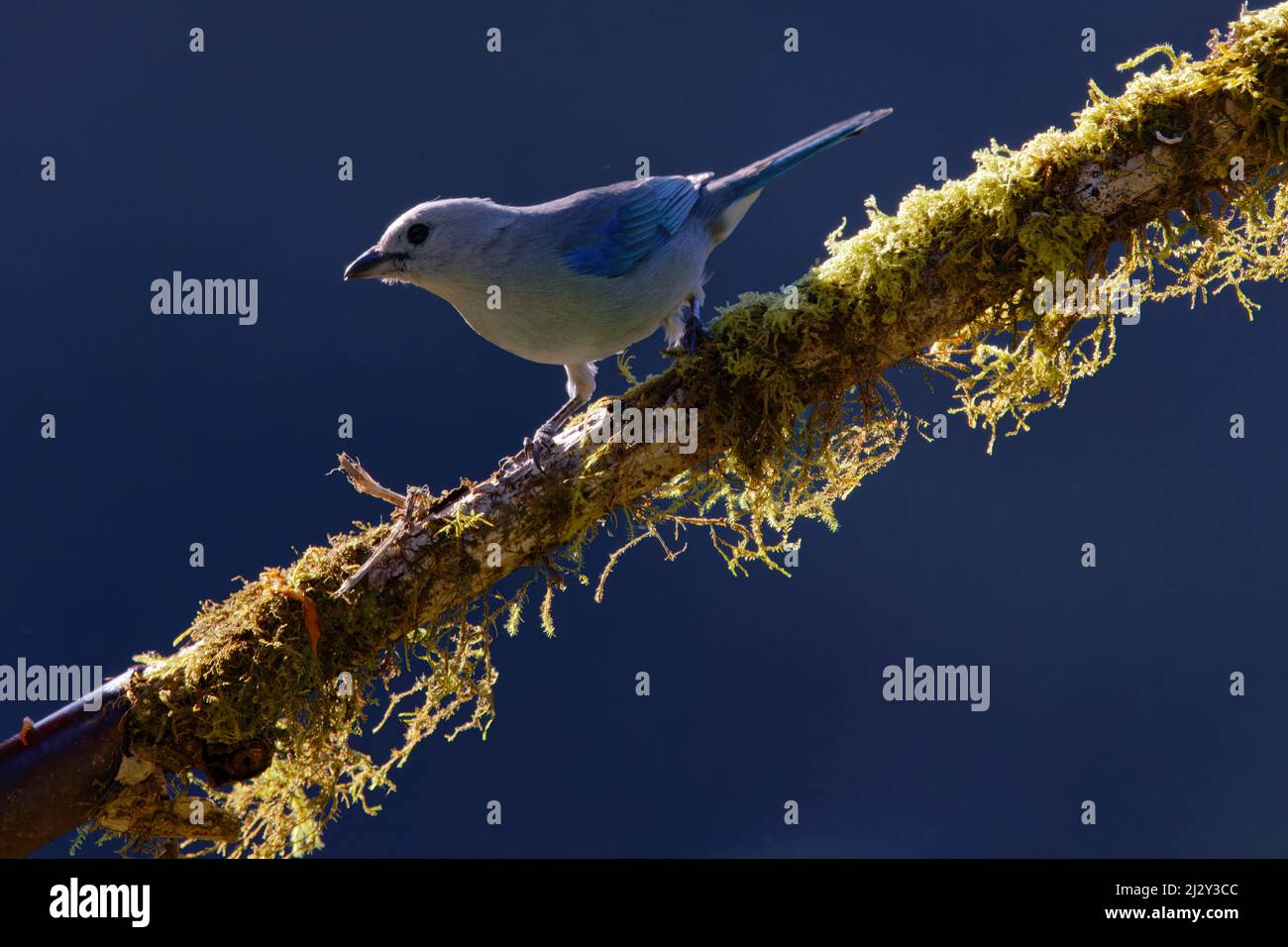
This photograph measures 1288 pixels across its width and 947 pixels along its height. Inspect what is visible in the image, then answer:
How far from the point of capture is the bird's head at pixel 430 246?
253 centimetres

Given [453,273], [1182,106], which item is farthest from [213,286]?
[1182,106]

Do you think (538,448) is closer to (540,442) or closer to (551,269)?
(540,442)

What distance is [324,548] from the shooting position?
7.64 feet

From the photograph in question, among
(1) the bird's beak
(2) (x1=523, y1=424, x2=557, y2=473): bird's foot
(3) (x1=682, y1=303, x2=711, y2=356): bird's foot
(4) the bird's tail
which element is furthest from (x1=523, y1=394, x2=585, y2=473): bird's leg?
(4) the bird's tail

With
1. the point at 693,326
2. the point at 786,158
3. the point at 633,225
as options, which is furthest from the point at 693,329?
the point at 786,158

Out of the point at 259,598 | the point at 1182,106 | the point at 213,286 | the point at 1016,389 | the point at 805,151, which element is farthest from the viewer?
the point at 213,286

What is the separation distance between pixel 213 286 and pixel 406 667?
2.30 meters

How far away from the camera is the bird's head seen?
2529mm

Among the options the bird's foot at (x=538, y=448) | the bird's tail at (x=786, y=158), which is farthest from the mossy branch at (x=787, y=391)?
the bird's tail at (x=786, y=158)

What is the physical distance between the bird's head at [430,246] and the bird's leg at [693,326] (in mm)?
485

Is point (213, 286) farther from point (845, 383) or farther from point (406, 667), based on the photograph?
point (845, 383)

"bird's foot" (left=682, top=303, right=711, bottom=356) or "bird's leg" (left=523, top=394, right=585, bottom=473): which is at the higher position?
"bird's foot" (left=682, top=303, right=711, bottom=356)

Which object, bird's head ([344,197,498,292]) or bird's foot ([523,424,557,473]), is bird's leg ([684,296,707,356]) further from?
bird's head ([344,197,498,292])

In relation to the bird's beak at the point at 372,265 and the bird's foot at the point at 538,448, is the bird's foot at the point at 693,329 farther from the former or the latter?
the bird's beak at the point at 372,265
